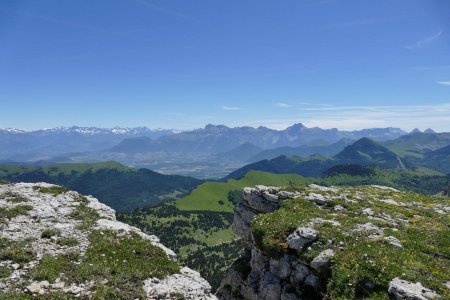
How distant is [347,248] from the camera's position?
2720 centimetres

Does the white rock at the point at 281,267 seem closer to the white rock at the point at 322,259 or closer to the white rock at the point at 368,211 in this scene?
the white rock at the point at 322,259

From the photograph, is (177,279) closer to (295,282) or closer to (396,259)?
(295,282)

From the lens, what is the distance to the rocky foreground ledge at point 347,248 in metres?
→ 23.2

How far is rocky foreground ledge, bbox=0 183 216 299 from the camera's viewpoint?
20.6 metres

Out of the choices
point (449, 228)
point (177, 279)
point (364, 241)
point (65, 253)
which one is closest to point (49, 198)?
point (65, 253)

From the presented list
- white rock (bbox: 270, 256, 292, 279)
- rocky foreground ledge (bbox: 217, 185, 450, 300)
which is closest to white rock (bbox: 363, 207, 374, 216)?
rocky foreground ledge (bbox: 217, 185, 450, 300)

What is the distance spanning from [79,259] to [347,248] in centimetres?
2047

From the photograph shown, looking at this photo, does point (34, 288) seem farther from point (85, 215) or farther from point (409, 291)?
point (409, 291)

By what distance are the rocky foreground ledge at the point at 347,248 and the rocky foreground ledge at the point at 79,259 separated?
30.7 feet

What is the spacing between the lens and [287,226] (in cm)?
3412

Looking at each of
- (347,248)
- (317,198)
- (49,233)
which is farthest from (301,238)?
(49,233)

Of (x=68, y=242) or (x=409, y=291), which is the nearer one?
(x=409, y=291)

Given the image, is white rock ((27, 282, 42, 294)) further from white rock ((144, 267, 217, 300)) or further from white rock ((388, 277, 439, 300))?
white rock ((388, 277, 439, 300))

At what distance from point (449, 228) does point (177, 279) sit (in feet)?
84.7
